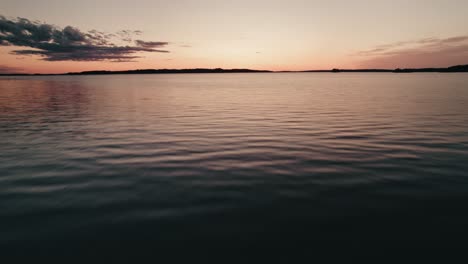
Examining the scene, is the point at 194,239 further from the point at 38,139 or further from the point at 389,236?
the point at 38,139

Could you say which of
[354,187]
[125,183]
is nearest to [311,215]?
[354,187]

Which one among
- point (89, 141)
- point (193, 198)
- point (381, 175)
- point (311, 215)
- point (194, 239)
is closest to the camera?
point (194, 239)

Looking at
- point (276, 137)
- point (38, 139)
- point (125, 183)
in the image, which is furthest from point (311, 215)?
point (38, 139)

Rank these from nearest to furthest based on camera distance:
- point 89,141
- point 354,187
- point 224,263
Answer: point 224,263 → point 354,187 → point 89,141

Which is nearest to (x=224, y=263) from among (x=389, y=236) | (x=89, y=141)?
(x=389, y=236)

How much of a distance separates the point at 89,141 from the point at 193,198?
9625mm

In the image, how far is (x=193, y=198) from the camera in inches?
316

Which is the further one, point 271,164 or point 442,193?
point 271,164

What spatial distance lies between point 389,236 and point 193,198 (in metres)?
4.62

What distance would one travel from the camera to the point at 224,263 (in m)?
5.23


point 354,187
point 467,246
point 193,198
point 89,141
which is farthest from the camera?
point 89,141

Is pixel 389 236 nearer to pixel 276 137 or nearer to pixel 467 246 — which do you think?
pixel 467 246

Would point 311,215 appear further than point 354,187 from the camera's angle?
No

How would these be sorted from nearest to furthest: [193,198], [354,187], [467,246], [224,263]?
[224,263] < [467,246] < [193,198] < [354,187]
